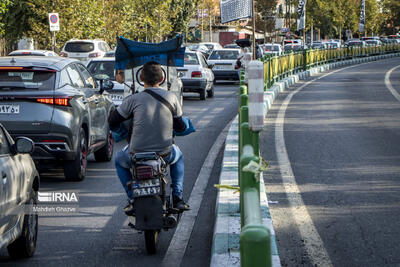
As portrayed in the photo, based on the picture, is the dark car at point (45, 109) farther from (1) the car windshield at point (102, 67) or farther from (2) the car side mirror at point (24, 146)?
(1) the car windshield at point (102, 67)

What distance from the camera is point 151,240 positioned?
6.23 m

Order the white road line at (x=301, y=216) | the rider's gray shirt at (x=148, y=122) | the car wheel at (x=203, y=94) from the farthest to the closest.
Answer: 1. the car wheel at (x=203, y=94)
2. the rider's gray shirt at (x=148, y=122)
3. the white road line at (x=301, y=216)

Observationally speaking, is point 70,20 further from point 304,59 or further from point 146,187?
point 146,187

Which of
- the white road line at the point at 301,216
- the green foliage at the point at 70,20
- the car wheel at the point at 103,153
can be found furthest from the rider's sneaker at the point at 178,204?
the green foliage at the point at 70,20

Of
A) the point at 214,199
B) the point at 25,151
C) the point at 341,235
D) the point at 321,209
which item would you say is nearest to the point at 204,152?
the point at 214,199

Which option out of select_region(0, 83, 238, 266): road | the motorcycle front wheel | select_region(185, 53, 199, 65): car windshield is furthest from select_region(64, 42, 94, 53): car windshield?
the motorcycle front wheel

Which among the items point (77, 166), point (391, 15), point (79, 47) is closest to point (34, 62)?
point (77, 166)

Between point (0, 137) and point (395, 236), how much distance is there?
3.48 metres

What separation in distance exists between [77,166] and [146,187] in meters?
3.81

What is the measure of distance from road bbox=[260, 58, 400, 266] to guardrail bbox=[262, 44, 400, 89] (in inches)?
226

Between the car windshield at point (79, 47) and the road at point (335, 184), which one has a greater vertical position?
the car windshield at point (79, 47)

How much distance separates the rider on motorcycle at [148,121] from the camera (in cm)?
642

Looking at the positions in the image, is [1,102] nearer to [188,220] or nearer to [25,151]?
[188,220]

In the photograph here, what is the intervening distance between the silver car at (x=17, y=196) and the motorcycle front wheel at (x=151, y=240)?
0.94 meters
